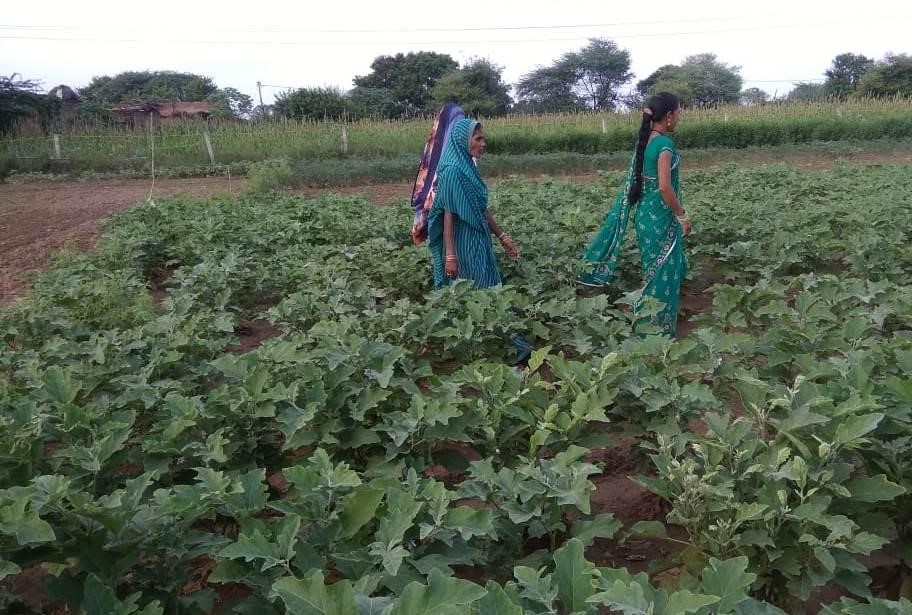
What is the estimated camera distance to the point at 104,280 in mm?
5211

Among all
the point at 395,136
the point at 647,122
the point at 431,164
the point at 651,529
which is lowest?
the point at 651,529

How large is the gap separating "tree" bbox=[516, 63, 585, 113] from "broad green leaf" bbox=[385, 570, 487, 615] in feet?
183

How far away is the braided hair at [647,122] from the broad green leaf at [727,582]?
3196 mm

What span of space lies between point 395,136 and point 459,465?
2223cm

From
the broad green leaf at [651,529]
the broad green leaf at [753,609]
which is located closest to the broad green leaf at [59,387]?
the broad green leaf at [651,529]

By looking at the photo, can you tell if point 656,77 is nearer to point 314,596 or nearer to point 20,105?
point 20,105

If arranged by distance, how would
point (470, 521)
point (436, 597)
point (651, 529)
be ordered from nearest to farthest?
point (436, 597), point (470, 521), point (651, 529)

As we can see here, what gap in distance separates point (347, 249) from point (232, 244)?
138cm

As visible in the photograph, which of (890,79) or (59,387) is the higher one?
(890,79)

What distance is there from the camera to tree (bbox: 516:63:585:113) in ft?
180

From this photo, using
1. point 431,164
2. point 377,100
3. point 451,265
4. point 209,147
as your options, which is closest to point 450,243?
point 451,265

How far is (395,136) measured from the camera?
936 inches

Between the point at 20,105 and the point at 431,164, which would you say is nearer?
the point at 431,164

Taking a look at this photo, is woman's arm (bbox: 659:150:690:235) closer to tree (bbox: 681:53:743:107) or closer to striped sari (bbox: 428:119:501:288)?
striped sari (bbox: 428:119:501:288)
